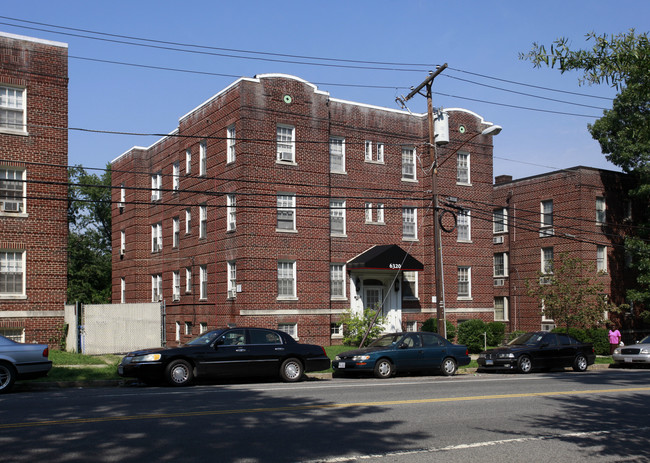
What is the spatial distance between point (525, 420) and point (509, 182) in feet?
108

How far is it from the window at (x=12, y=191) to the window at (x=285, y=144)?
10315 mm

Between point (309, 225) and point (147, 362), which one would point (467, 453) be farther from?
point (309, 225)

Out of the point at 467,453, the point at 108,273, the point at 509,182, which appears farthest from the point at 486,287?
the point at 108,273

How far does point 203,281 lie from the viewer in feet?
104

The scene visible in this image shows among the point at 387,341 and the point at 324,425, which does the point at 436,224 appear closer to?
the point at 387,341

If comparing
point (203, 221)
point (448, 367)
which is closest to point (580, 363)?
point (448, 367)

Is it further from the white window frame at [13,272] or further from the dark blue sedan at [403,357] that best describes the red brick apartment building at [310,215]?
the dark blue sedan at [403,357]

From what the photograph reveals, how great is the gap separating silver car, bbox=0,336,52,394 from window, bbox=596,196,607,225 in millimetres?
31693

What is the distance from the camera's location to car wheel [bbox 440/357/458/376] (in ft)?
68.9

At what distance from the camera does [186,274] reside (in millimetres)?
33688

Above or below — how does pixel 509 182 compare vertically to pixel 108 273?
above

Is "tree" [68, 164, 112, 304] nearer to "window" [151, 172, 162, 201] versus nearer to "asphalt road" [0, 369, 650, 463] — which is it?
"window" [151, 172, 162, 201]

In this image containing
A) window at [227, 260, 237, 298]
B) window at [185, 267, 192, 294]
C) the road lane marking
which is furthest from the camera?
window at [185, 267, 192, 294]

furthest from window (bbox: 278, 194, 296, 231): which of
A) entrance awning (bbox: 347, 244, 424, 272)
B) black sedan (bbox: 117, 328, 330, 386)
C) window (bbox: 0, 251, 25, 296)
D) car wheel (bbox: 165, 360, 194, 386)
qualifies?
car wheel (bbox: 165, 360, 194, 386)
